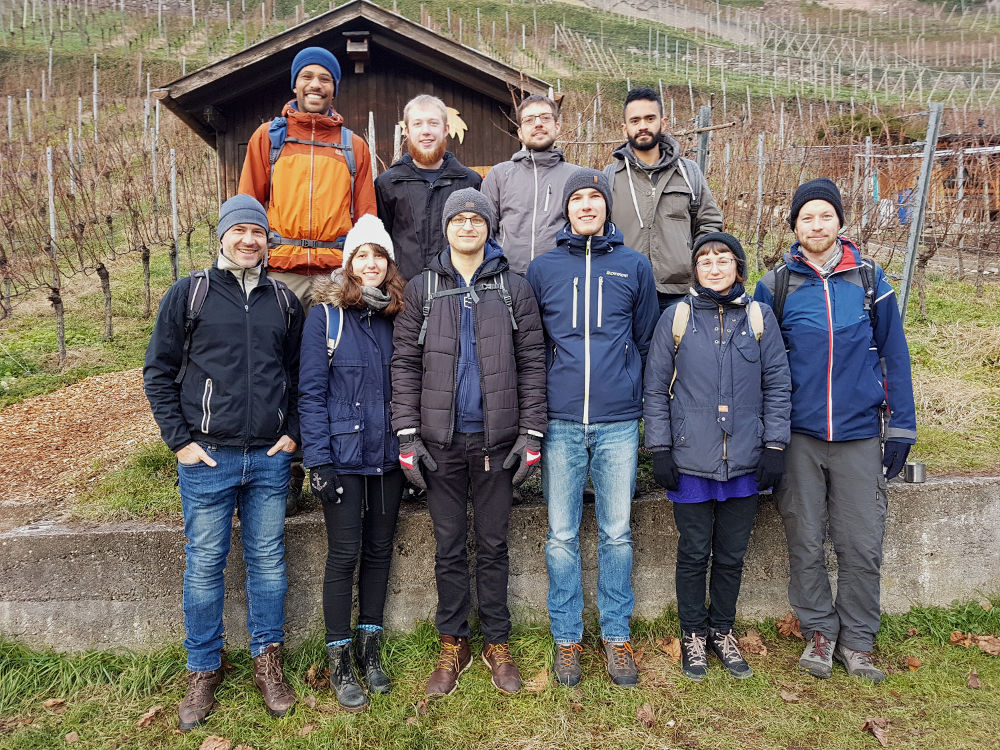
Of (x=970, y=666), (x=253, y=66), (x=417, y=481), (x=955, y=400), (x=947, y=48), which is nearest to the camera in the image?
(x=417, y=481)

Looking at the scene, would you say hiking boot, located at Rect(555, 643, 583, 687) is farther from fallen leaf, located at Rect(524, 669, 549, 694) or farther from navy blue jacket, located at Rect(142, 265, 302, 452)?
navy blue jacket, located at Rect(142, 265, 302, 452)

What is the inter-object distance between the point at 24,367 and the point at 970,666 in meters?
9.89

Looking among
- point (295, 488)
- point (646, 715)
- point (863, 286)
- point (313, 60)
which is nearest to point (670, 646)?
point (646, 715)

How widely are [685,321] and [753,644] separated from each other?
1.91 m

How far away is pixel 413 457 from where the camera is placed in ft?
10.4

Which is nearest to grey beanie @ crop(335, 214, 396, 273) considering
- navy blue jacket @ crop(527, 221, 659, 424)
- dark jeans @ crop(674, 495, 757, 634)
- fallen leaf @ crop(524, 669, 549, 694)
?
navy blue jacket @ crop(527, 221, 659, 424)

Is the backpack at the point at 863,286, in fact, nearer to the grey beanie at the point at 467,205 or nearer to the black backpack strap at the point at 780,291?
the black backpack strap at the point at 780,291

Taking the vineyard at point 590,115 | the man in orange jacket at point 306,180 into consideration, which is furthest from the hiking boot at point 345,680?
the vineyard at point 590,115

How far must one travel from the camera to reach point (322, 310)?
325 centimetres

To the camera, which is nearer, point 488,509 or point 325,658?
point 488,509

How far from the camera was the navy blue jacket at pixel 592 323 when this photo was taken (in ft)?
10.8

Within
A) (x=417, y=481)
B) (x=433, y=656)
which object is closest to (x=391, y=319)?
(x=417, y=481)

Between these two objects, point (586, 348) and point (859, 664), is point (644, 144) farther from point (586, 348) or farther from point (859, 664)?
point (859, 664)

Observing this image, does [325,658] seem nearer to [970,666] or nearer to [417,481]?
[417,481]
